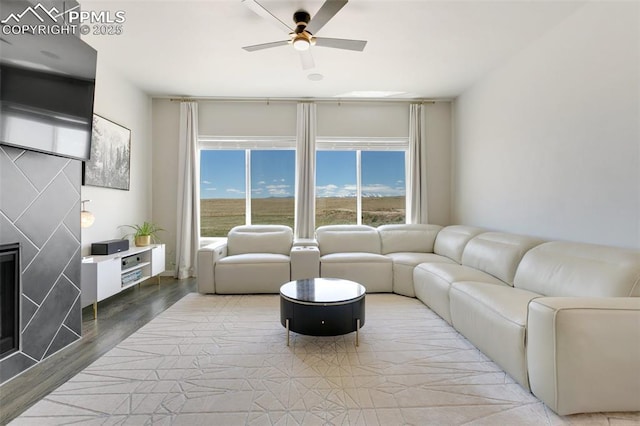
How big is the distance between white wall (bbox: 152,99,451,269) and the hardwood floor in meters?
1.04

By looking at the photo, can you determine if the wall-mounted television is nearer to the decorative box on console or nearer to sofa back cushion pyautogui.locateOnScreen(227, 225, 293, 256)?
the decorative box on console

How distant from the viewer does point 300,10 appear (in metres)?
2.52

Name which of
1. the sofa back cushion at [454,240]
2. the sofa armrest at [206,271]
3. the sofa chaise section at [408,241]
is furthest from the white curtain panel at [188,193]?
the sofa back cushion at [454,240]

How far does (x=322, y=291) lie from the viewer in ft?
8.42

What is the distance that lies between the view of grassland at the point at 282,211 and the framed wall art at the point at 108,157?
1.28 meters

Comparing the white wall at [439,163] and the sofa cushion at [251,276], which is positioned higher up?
the white wall at [439,163]

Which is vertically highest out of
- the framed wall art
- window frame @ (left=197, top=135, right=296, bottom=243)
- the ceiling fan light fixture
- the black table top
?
the ceiling fan light fixture

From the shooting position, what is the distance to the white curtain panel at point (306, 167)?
469 cm

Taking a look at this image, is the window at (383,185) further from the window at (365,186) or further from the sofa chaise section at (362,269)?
the sofa chaise section at (362,269)

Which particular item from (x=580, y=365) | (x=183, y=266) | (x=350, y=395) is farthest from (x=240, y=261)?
(x=580, y=365)

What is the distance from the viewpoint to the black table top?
2355mm

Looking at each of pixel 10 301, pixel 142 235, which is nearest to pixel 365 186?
pixel 142 235

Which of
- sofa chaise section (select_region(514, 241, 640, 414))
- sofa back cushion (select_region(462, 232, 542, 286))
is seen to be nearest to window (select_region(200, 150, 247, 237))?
sofa back cushion (select_region(462, 232, 542, 286))

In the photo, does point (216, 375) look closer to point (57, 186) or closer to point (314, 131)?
point (57, 186)
